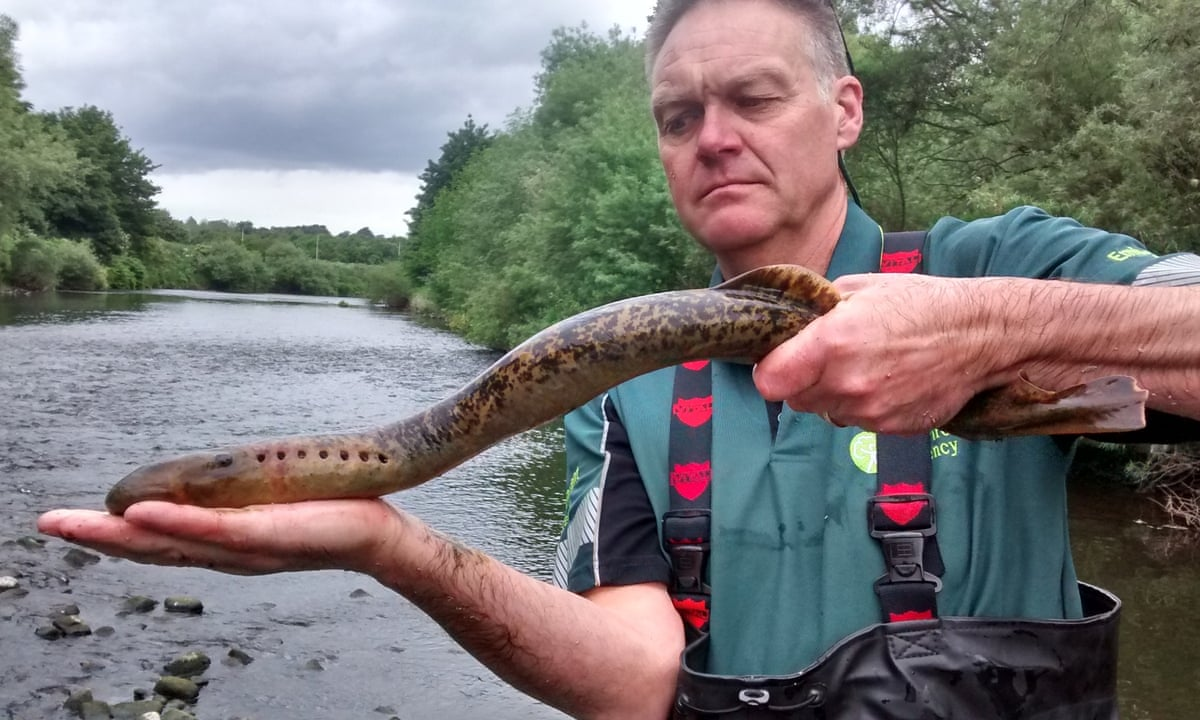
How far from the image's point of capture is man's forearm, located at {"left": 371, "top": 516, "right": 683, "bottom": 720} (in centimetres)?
243

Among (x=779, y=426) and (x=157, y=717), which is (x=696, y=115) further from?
(x=157, y=717)

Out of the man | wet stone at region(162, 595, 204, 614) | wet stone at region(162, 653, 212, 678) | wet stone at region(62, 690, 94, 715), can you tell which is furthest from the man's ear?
wet stone at region(162, 595, 204, 614)

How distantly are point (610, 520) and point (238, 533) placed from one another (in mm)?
1043

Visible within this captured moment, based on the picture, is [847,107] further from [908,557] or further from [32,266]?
[32,266]

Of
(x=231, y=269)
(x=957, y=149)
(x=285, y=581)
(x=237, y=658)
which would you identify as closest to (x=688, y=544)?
(x=237, y=658)

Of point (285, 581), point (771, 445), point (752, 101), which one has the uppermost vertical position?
point (752, 101)

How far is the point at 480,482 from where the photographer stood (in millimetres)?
15758

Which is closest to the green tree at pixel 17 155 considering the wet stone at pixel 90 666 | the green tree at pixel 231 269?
the wet stone at pixel 90 666

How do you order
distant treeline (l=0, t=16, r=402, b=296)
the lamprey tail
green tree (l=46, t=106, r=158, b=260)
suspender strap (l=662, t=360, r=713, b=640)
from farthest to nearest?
1. green tree (l=46, t=106, r=158, b=260)
2. distant treeline (l=0, t=16, r=402, b=296)
3. suspender strap (l=662, t=360, r=713, b=640)
4. the lamprey tail

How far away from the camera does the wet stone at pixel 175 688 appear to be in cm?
762

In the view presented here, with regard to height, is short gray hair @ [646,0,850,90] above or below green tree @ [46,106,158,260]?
below

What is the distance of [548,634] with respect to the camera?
255 centimetres

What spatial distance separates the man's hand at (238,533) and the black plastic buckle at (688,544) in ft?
2.54

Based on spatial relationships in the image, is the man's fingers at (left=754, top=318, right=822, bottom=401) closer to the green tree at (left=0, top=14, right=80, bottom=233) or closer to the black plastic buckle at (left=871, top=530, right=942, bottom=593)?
the black plastic buckle at (left=871, top=530, right=942, bottom=593)
